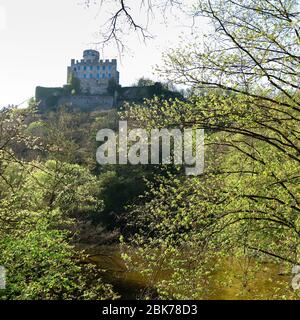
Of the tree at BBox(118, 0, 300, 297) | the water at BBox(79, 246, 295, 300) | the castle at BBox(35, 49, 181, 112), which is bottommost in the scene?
the water at BBox(79, 246, 295, 300)

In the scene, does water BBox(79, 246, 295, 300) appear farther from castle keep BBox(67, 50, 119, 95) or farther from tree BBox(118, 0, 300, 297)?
castle keep BBox(67, 50, 119, 95)

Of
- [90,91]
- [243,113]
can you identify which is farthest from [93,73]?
[243,113]

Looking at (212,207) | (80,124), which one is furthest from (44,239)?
(80,124)

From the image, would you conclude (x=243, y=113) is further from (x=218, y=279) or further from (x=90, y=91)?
(x=90, y=91)

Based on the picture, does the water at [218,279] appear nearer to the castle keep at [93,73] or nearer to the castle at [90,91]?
the castle at [90,91]

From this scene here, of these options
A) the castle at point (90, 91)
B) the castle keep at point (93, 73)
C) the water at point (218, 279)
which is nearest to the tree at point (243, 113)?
the water at point (218, 279)

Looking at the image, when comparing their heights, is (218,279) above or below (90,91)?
below

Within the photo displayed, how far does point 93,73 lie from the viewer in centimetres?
8606

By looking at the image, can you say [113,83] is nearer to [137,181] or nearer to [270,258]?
[137,181]

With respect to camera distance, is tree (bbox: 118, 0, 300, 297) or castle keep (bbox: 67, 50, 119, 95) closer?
tree (bbox: 118, 0, 300, 297)

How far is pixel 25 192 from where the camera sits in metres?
20.6

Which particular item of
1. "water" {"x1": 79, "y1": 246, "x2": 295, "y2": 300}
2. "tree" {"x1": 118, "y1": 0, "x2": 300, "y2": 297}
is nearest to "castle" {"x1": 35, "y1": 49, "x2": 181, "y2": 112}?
"water" {"x1": 79, "y1": 246, "x2": 295, "y2": 300}

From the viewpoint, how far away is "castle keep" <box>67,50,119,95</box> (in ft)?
276
